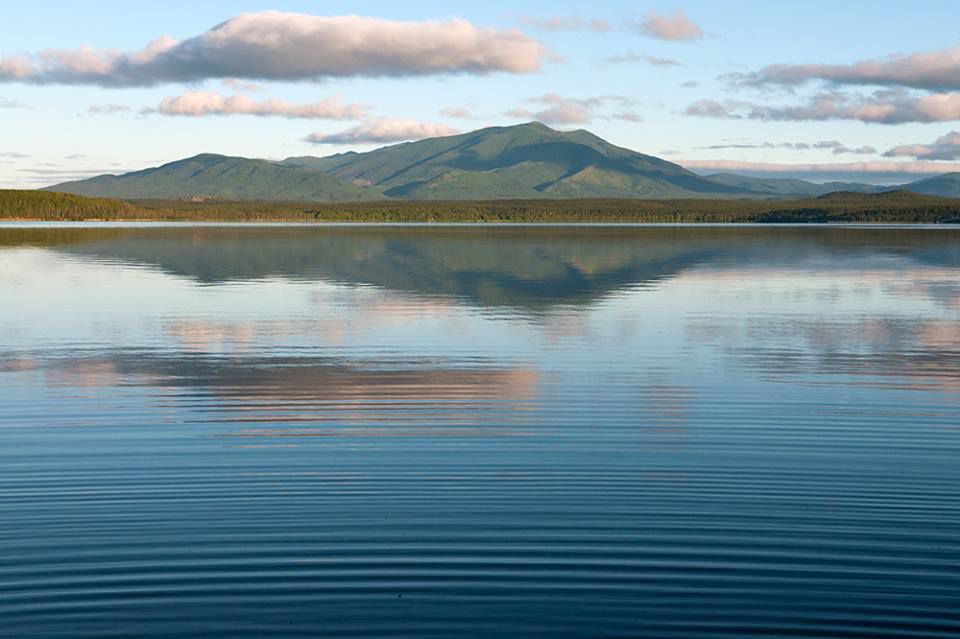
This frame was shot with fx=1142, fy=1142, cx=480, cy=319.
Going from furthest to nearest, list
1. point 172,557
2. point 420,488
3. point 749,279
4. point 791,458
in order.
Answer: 1. point 749,279
2. point 791,458
3. point 420,488
4. point 172,557

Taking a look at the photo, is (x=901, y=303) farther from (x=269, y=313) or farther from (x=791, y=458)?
(x=791, y=458)

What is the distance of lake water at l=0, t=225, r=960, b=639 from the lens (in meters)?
9.84

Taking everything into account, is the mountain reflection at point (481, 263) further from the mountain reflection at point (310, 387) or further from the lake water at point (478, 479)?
the mountain reflection at point (310, 387)

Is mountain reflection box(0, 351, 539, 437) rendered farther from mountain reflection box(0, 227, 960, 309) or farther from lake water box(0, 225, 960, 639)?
mountain reflection box(0, 227, 960, 309)

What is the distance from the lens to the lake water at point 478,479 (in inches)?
388

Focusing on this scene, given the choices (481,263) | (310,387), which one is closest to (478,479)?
(310,387)

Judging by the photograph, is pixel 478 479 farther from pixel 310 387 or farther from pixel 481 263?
pixel 481 263

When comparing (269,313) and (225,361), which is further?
(269,313)

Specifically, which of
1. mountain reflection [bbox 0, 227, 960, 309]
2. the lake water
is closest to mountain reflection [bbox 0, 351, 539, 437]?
the lake water

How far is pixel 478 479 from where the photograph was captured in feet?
46.3

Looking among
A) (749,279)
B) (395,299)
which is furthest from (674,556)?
(749,279)

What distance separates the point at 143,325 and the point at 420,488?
70.3ft

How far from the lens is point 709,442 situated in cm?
1659

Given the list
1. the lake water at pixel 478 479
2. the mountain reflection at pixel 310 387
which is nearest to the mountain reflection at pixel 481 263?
the lake water at pixel 478 479
